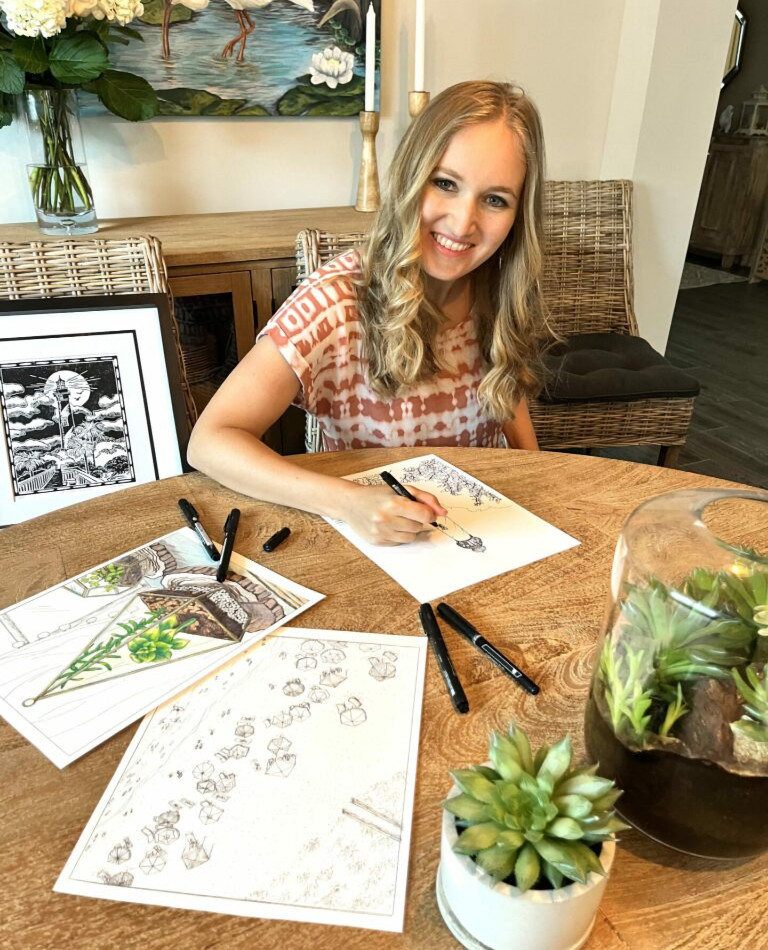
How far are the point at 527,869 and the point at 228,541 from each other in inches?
22.5

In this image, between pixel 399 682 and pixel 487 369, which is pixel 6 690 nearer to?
pixel 399 682

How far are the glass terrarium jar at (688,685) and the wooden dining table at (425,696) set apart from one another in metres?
0.05

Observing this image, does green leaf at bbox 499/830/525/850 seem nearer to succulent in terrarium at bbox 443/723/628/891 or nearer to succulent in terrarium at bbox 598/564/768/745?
succulent in terrarium at bbox 443/723/628/891

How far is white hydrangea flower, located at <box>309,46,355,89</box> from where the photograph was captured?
7.18 ft

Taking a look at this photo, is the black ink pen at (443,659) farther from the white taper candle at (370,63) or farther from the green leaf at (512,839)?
the white taper candle at (370,63)

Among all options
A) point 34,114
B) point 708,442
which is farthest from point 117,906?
point 708,442

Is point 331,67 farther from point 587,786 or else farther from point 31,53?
point 587,786

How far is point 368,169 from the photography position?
2.28 meters

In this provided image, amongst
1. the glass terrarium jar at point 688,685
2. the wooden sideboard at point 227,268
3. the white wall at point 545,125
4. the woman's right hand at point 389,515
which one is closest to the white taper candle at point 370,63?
the white wall at point 545,125

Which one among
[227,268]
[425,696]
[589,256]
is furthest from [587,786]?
[589,256]

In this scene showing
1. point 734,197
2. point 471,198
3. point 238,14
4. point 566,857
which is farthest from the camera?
point 734,197

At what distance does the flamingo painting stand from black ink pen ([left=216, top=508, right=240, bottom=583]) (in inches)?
66.0

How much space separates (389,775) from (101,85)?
186cm

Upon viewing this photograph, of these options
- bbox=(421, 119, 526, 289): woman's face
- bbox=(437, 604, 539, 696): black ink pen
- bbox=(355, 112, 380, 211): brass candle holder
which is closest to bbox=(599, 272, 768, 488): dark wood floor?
bbox=(355, 112, 380, 211): brass candle holder
